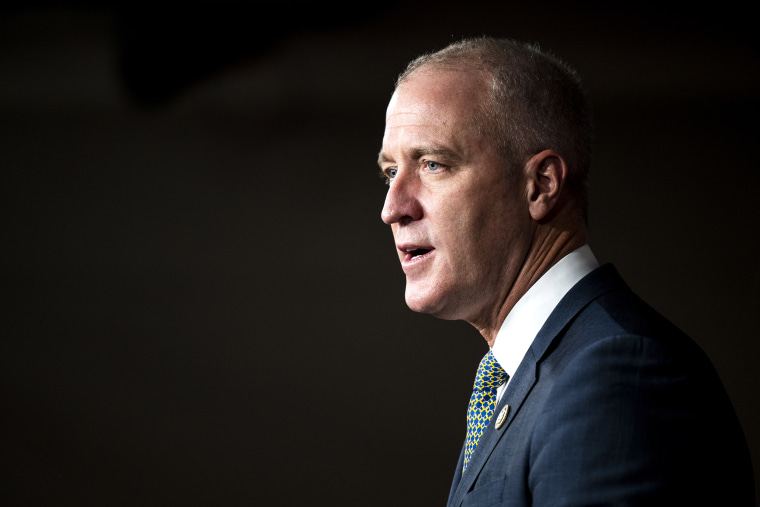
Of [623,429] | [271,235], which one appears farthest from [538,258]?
[271,235]

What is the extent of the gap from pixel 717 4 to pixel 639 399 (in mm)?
2691

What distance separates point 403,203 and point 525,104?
254 mm

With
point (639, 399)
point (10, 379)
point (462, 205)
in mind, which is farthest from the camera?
point (10, 379)

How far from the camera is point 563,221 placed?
4.18 ft

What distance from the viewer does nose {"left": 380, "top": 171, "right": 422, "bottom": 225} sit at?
49.7 inches

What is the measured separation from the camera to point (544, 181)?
1.26 meters

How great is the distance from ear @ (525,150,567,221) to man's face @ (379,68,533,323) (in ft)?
0.05

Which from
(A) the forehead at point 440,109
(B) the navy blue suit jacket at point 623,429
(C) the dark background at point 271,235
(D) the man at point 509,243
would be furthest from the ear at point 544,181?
(C) the dark background at point 271,235

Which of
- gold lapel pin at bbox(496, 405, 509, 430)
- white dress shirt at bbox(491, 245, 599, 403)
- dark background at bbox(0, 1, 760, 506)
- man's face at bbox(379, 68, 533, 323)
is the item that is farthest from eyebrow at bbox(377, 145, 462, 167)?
dark background at bbox(0, 1, 760, 506)

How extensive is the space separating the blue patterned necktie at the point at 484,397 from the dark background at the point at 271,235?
5.70 feet

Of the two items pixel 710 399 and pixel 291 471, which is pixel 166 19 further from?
pixel 710 399

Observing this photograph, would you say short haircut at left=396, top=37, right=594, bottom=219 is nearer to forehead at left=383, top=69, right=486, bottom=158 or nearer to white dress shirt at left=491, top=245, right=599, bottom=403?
forehead at left=383, top=69, right=486, bottom=158


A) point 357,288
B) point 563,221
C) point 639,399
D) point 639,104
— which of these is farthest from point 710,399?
point 639,104

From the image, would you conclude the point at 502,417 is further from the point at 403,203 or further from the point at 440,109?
the point at 440,109
